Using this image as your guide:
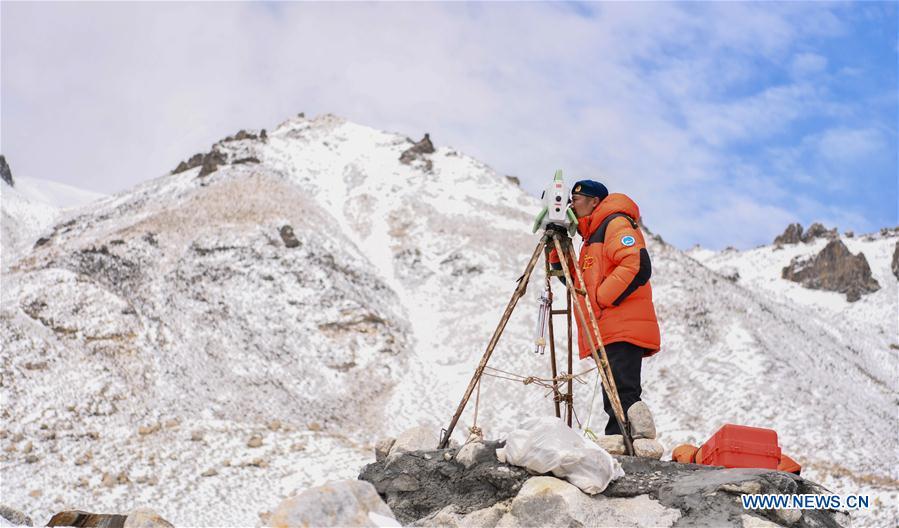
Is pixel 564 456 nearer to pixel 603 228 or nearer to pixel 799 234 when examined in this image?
pixel 603 228

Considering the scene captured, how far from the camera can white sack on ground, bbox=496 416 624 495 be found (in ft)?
23.9

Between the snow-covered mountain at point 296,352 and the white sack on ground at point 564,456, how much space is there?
11613 millimetres

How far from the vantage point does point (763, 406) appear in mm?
24734

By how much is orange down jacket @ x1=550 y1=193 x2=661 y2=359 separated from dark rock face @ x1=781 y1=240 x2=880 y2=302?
6035 cm

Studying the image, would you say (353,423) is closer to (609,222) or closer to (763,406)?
(763,406)

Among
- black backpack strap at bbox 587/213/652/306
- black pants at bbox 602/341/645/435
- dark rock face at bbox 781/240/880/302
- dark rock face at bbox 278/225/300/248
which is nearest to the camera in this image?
black backpack strap at bbox 587/213/652/306

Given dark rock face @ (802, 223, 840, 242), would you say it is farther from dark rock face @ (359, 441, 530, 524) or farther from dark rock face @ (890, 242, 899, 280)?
dark rock face @ (359, 441, 530, 524)

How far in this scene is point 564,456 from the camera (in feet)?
24.0

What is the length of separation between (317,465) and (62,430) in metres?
7.34

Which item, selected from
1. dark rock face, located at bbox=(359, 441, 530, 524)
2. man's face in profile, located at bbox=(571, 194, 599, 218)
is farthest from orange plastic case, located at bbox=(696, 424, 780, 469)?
man's face in profile, located at bbox=(571, 194, 599, 218)

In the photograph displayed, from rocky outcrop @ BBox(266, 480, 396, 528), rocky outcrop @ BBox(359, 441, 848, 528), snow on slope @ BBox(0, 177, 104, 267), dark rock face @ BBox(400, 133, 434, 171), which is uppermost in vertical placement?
dark rock face @ BBox(400, 133, 434, 171)

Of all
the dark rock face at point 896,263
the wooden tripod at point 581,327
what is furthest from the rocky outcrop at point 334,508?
the dark rock face at point 896,263

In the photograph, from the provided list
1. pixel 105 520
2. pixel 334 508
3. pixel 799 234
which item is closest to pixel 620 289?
pixel 334 508

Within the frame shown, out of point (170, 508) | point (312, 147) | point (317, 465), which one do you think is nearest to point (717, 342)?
point (317, 465)
